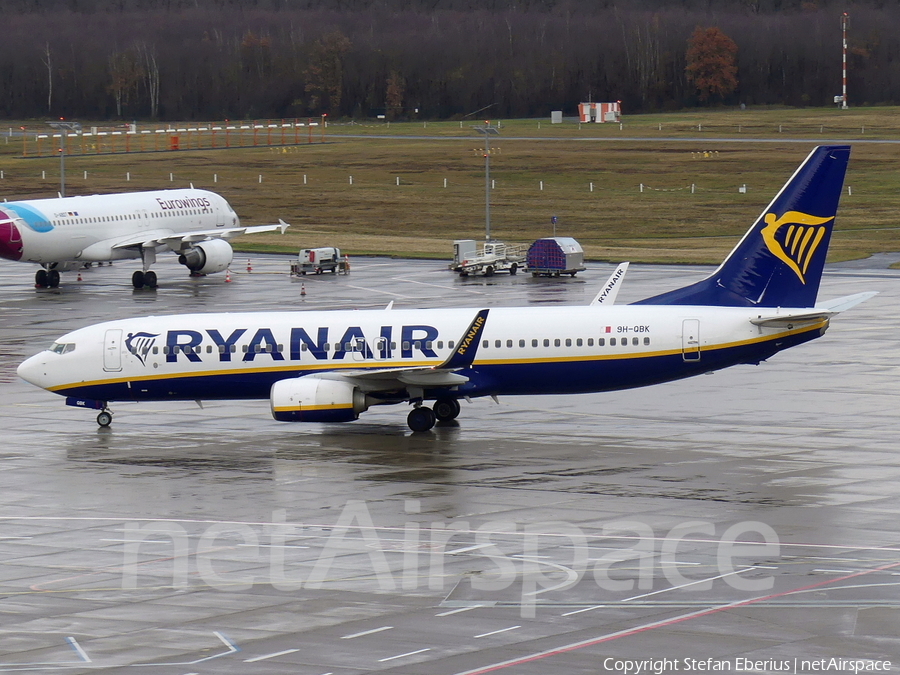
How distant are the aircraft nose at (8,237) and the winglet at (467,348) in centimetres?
5116

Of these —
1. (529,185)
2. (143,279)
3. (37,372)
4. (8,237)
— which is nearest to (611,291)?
(37,372)

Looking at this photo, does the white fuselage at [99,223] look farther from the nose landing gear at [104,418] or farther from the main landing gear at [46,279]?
the nose landing gear at [104,418]

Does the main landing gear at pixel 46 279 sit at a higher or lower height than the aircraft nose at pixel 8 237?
lower

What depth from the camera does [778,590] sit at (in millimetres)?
28297

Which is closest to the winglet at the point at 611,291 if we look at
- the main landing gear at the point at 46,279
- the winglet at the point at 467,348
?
the winglet at the point at 467,348

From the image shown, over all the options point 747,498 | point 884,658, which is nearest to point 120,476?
point 747,498

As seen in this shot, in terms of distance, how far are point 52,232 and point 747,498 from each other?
64.4m

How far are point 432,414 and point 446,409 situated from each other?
1335mm

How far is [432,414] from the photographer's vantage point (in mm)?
48031

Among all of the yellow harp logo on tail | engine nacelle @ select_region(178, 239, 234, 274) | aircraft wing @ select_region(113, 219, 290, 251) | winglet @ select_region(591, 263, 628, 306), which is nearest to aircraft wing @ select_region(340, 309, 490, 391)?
winglet @ select_region(591, 263, 628, 306)


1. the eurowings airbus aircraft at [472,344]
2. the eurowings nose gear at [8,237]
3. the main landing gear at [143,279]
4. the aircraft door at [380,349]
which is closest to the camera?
the eurowings airbus aircraft at [472,344]

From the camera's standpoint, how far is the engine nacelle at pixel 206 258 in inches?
3772

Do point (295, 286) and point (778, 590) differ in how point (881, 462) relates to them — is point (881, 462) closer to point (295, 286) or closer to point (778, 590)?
point (778, 590)

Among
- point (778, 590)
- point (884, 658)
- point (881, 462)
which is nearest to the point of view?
point (884, 658)
